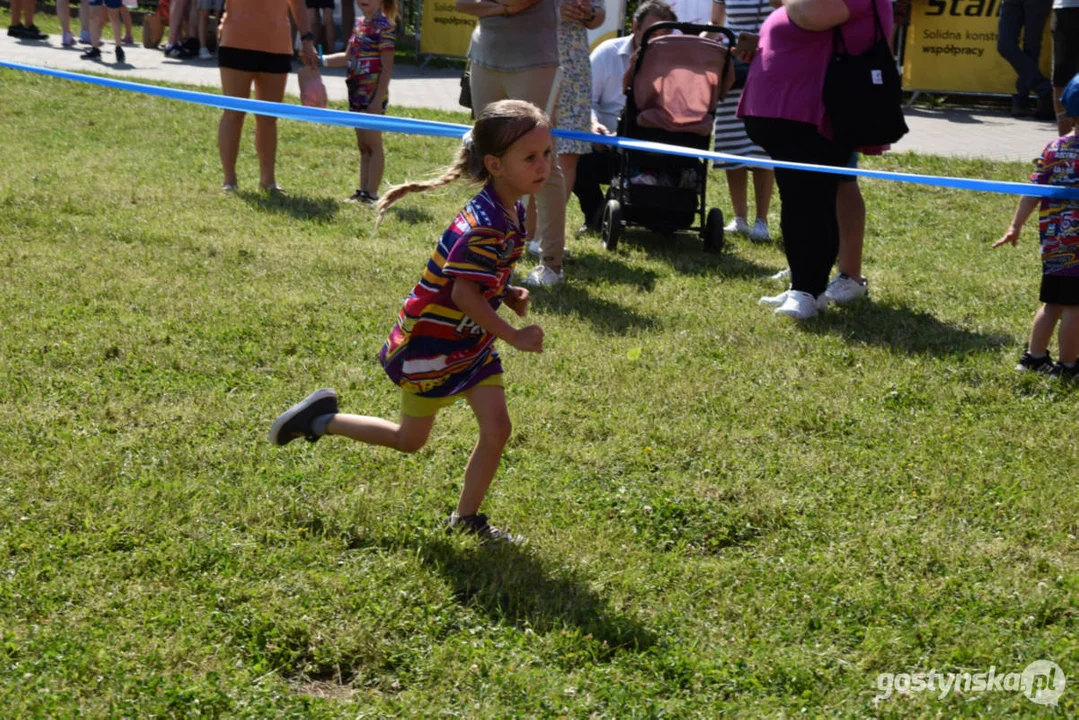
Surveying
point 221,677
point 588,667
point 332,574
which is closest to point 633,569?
point 588,667

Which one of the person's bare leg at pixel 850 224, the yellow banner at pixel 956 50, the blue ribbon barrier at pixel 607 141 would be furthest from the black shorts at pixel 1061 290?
the yellow banner at pixel 956 50

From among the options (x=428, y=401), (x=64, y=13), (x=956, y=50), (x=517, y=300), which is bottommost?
(x=428, y=401)

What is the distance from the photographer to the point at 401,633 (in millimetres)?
3293

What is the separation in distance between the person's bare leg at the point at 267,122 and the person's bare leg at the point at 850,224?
4.46 metres

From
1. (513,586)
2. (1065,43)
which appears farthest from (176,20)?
(513,586)

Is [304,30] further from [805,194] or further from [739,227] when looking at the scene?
[805,194]

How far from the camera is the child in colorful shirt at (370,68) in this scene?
9203mm

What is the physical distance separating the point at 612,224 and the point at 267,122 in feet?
9.53

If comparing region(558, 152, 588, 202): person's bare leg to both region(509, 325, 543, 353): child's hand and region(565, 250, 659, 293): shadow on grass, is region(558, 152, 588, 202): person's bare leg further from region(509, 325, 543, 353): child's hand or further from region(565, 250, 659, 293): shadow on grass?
region(509, 325, 543, 353): child's hand

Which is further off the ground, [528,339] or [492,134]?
[492,134]

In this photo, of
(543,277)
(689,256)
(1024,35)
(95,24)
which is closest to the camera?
(543,277)

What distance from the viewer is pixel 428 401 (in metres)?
3.83

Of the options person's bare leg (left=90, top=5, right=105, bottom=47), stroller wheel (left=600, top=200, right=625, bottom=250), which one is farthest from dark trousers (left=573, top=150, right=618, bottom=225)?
person's bare leg (left=90, top=5, right=105, bottom=47)

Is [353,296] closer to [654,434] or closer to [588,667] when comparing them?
[654,434]
